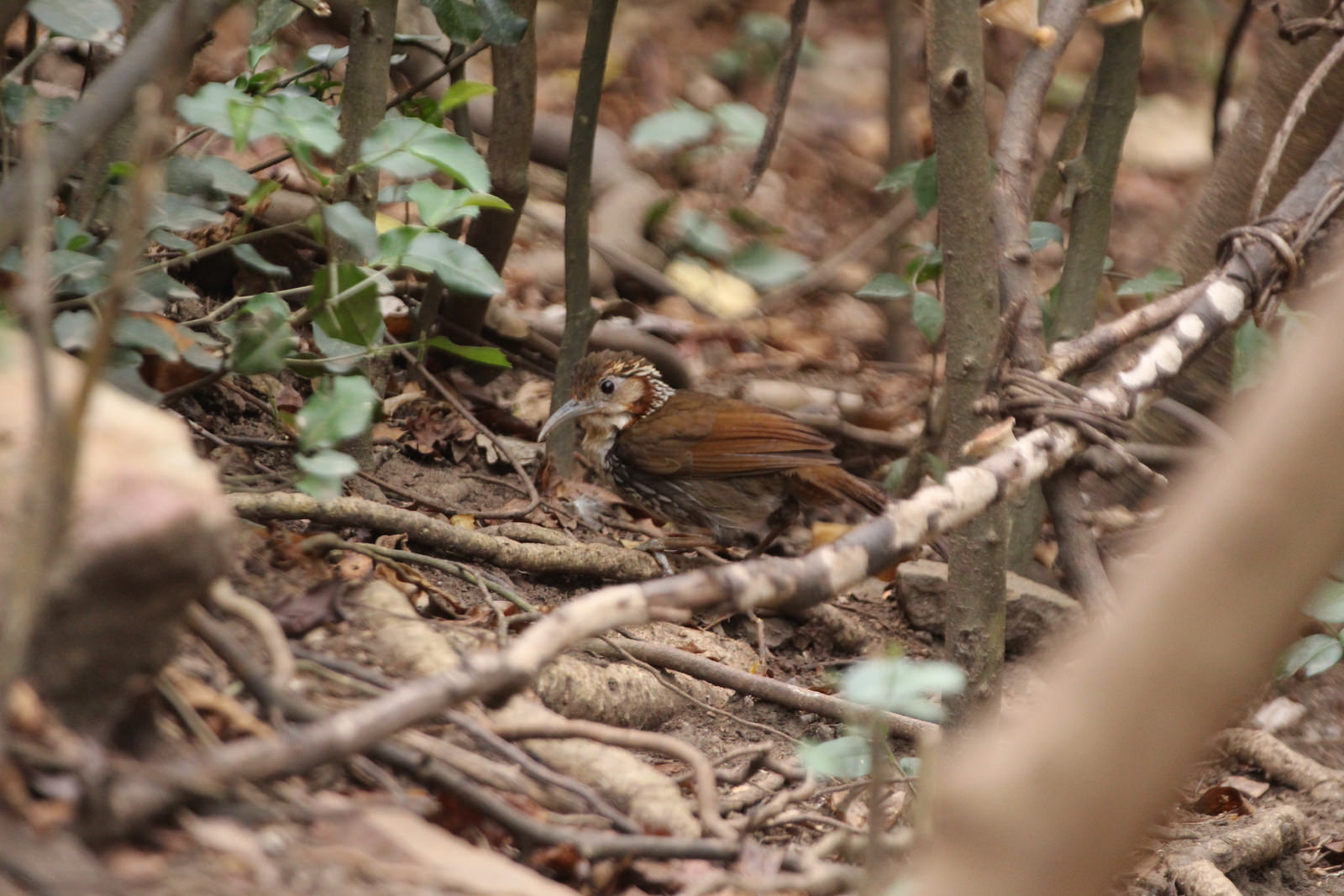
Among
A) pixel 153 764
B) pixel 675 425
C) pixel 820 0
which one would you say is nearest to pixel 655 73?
pixel 820 0

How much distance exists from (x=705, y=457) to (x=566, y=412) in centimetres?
58

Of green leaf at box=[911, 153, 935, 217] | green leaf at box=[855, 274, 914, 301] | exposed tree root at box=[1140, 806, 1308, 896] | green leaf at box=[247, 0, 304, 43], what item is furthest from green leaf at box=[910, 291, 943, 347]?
green leaf at box=[247, 0, 304, 43]

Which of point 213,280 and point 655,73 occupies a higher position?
point 655,73

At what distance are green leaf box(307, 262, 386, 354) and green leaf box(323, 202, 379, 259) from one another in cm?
15

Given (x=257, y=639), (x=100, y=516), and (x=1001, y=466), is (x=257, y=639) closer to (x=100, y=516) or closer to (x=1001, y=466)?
(x=100, y=516)

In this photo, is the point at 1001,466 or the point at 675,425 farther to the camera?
the point at 675,425

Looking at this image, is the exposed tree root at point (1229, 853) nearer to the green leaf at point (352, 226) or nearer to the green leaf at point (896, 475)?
the green leaf at point (896, 475)

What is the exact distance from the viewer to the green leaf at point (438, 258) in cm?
232

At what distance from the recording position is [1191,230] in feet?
15.3

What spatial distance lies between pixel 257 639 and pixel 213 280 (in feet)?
6.78

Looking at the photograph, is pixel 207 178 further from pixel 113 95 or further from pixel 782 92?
pixel 782 92

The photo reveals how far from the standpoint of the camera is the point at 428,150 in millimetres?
2246

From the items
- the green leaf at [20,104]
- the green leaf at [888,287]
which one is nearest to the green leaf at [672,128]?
the green leaf at [888,287]

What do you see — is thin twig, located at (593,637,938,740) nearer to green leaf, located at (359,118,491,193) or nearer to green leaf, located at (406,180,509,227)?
green leaf, located at (406,180,509,227)
